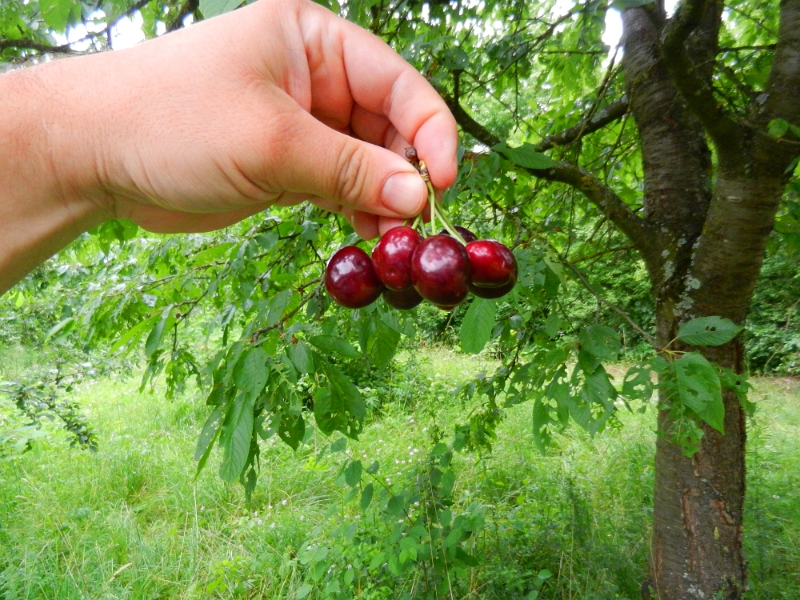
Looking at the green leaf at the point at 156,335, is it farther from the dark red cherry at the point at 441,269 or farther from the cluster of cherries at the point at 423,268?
the dark red cherry at the point at 441,269

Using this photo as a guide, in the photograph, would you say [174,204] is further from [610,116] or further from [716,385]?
[610,116]

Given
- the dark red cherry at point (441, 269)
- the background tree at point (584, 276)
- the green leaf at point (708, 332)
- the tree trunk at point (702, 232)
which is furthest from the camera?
the tree trunk at point (702, 232)

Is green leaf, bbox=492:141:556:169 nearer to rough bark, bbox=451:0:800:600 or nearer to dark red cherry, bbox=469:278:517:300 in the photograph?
dark red cherry, bbox=469:278:517:300

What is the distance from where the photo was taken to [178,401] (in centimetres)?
689

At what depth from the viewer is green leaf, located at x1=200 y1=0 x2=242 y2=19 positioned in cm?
102

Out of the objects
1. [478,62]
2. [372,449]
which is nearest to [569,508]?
[372,449]

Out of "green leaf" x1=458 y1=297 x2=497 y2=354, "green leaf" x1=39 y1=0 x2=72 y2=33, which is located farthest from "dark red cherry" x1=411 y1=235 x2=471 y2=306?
"green leaf" x1=39 y1=0 x2=72 y2=33

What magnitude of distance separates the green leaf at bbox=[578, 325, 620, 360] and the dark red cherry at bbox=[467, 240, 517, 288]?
719mm

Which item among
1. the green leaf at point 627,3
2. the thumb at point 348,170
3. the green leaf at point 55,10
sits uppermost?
the green leaf at point 55,10

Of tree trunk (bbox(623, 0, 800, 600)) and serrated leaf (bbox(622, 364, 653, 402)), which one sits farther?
tree trunk (bbox(623, 0, 800, 600))

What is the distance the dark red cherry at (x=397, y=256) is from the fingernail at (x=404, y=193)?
2.9 inches

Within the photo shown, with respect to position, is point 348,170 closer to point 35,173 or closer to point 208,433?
point 35,173

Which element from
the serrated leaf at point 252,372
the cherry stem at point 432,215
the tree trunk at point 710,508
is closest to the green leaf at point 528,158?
the cherry stem at point 432,215

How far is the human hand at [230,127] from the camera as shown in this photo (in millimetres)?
1077
